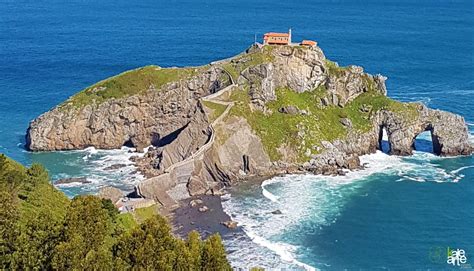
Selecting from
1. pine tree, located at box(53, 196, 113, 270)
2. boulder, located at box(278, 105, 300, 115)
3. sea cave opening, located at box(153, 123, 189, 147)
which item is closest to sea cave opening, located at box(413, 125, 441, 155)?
boulder, located at box(278, 105, 300, 115)

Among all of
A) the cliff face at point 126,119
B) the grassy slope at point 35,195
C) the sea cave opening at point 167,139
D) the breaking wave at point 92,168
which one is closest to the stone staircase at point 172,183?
the breaking wave at point 92,168

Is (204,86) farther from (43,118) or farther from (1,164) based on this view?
(1,164)

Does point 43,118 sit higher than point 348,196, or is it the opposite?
point 43,118

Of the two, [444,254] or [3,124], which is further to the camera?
[3,124]

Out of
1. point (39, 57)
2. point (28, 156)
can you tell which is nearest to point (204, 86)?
point (28, 156)

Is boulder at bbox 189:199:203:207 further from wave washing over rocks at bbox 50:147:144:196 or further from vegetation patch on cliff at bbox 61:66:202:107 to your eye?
vegetation patch on cliff at bbox 61:66:202:107

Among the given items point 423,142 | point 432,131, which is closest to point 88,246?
point 432,131

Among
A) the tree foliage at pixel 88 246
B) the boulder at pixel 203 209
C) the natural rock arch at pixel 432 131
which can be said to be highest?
the tree foliage at pixel 88 246

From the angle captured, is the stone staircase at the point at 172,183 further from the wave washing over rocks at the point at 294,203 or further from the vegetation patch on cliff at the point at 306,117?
the vegetation patch on cliff at the point at 306,117
